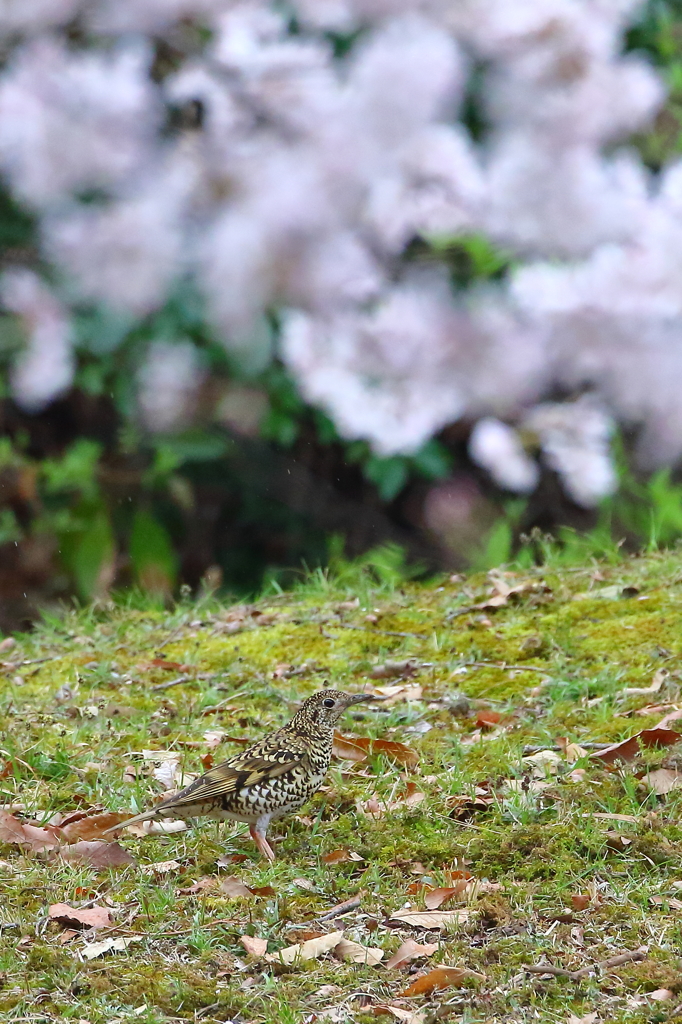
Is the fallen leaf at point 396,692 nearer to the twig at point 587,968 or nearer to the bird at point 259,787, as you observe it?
the bird at point 259,787

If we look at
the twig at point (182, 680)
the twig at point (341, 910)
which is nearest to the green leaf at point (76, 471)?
the twig at point (182, 680)

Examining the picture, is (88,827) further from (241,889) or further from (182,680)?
(182,680)

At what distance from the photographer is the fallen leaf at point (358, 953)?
2840 mm

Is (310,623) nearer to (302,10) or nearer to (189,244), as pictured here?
(189,244)

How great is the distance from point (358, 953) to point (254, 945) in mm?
211

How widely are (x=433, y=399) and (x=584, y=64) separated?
1254 millimetres

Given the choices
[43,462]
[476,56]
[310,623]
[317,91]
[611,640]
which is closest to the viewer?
[317,91]

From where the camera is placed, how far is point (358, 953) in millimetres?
2863

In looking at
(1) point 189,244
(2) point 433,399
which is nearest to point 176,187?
(1) point 189,244

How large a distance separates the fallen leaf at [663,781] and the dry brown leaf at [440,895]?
2.12 ft

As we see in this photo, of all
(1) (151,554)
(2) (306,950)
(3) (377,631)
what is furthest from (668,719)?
(1) (151,554)

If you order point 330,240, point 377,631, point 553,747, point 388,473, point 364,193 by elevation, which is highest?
point 364,193

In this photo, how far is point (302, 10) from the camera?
15.2 feet

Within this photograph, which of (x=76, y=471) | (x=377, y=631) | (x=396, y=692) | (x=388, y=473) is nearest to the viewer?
(x=396, y=692)
